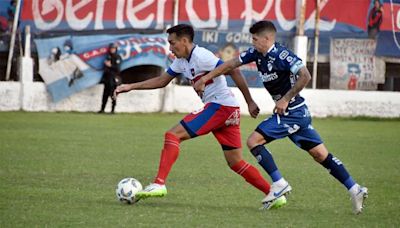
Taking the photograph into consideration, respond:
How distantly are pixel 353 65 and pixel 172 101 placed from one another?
563 cm

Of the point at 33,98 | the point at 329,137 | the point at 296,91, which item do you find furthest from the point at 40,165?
the point at 33,98

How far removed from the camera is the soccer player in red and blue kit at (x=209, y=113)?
985cm

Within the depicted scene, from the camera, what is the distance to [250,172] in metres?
9.97

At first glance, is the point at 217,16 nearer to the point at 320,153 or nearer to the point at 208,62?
the point at 208,62

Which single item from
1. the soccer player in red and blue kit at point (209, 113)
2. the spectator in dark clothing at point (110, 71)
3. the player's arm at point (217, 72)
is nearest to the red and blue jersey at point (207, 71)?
the soccer player in red and blue kit at point (209, 113)

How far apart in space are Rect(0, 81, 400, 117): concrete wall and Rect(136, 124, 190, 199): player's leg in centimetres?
1786

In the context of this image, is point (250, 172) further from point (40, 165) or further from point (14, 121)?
point (14, 121)

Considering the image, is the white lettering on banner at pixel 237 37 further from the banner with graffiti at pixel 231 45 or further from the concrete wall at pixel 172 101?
the concrete wall at pixel 172 101

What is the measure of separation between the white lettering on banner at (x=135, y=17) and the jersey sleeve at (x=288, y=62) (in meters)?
18.7

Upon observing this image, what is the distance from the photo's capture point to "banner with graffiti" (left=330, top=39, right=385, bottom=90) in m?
29.1

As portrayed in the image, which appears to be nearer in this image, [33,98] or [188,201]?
[188,201]

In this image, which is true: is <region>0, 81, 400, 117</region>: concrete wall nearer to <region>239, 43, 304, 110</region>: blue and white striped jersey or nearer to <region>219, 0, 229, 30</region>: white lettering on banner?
<region>219, 0, 229, 30</region>: white lettering on banner

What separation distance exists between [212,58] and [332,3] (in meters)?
19.6

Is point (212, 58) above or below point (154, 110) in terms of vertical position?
above
